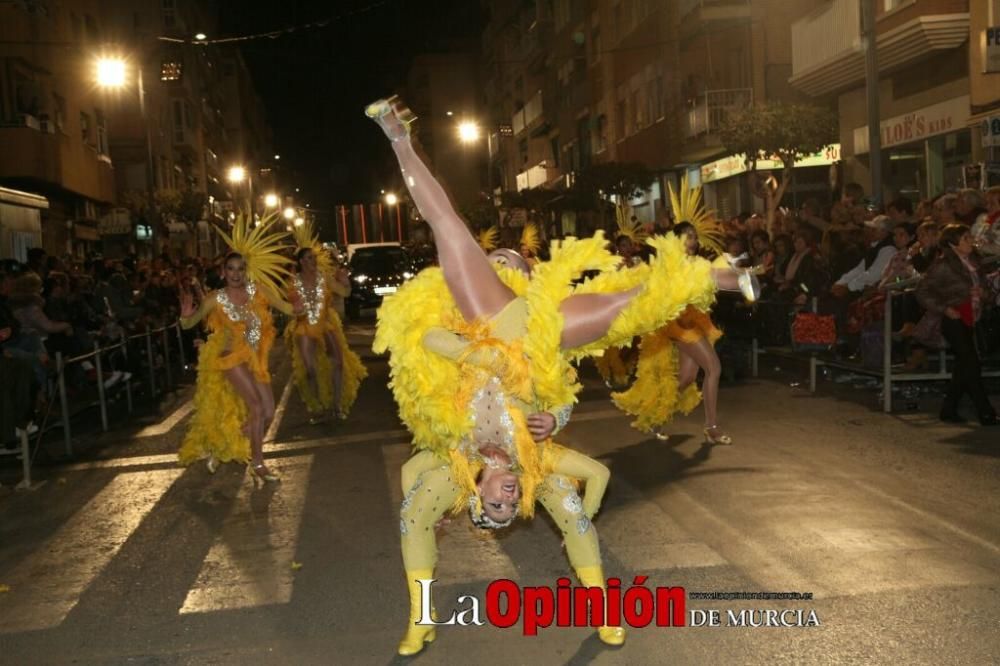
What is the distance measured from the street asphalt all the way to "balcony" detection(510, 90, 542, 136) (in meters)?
51.4

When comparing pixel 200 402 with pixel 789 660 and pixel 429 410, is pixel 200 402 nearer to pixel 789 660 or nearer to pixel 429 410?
pixel 429 410

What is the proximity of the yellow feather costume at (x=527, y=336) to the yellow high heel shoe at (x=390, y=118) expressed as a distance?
646 millimetres

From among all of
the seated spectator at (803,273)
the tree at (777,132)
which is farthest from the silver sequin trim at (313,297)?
the tree at (777,132)

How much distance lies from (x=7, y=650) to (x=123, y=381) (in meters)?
9.59

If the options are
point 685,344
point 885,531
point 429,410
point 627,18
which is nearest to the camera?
point 429,410

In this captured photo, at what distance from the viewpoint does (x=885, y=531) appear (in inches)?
255

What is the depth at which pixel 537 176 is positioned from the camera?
62688 millimetres

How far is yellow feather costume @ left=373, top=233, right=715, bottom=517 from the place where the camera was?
4.38 meters

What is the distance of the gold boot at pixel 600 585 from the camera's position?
4.77 meters

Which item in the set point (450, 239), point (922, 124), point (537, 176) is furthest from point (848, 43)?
point (537, 176)

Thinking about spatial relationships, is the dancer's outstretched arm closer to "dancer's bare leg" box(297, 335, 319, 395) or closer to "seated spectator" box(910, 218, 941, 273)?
"seated spectator" box(910, 218, 941, 273)

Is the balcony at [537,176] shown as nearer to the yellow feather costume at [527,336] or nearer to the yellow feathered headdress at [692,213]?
the yellow feathered headdress at [692,213]

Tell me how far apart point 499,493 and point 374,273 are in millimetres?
27672

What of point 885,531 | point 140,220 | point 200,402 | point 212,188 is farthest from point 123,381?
point 212,188
